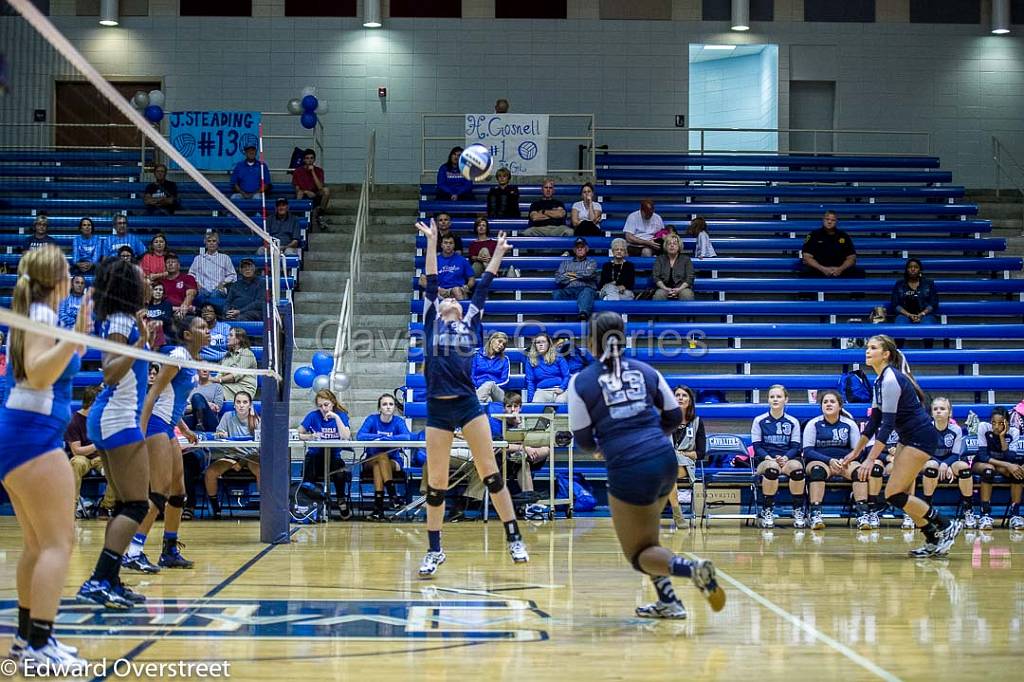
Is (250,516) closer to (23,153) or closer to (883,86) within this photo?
(23,153)

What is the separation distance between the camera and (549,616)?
644cm

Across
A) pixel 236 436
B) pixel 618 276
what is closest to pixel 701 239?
pixel 618 276

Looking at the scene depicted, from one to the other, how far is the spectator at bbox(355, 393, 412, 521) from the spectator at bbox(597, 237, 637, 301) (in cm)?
421

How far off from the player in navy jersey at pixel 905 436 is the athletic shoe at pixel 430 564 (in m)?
3.68

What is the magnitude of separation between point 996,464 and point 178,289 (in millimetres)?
9019

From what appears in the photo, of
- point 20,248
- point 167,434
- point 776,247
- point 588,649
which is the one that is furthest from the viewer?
point 776,247

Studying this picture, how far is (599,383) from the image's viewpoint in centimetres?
627

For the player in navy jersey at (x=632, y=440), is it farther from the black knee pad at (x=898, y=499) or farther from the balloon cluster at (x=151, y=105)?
the balloon cluster at (x=151, y=105)

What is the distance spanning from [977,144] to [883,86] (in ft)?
6.93

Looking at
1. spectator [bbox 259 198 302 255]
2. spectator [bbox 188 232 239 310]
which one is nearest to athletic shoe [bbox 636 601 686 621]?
spectator [bbox 188 232 239 310]

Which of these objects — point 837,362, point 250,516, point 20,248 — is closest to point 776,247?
point 837,362

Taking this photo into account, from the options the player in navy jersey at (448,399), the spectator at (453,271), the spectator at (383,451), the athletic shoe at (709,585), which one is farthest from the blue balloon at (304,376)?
the athletic shoe at (709,585)

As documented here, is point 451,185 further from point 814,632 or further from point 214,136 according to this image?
point 814,632

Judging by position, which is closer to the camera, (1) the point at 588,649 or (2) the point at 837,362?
(1) the point at 588,649
